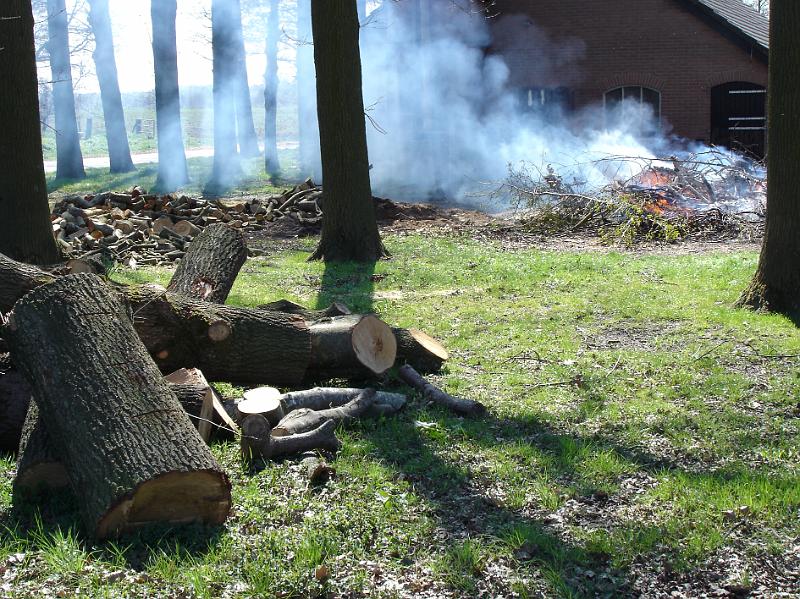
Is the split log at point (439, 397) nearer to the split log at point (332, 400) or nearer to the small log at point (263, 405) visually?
the split log at point (332, 400)

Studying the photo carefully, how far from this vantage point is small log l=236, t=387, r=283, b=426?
541cm

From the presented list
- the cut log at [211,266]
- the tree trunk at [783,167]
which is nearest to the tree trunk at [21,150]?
the cut log at [211,266]

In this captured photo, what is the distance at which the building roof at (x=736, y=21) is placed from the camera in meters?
22.5

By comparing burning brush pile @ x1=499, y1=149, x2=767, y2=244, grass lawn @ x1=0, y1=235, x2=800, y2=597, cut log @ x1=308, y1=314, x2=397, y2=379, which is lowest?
grass lawn @ x1=0, y1=235, x2=800, y2=597

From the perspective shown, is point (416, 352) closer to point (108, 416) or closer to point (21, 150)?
point (108, 416)

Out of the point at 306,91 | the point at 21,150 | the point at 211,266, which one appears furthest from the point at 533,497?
the point at 306,91

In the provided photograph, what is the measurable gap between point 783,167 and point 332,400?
195 inches

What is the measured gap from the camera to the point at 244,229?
1584 centimetres

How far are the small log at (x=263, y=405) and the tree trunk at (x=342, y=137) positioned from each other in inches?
271

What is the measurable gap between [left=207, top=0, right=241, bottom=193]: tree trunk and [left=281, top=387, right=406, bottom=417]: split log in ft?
73.8

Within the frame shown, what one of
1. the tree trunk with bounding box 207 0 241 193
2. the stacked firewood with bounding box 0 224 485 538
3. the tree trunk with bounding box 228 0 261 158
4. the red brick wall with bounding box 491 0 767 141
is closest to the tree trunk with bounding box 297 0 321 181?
the tree trunk with bounding box 228 0 261 158

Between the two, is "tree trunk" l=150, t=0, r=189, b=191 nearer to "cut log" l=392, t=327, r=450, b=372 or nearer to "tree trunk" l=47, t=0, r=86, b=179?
"tree trunk" l=47, t=0, r=86, b=179

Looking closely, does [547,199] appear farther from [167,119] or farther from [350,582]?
[167,119]

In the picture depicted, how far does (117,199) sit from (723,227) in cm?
1106
